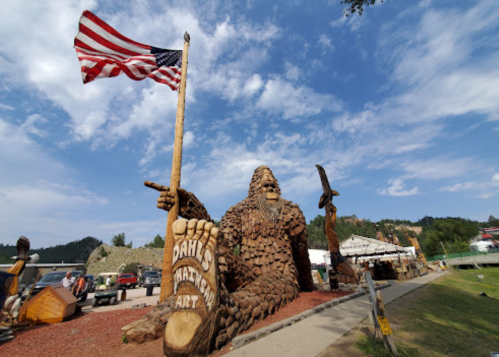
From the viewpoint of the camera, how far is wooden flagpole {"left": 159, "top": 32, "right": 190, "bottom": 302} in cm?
414

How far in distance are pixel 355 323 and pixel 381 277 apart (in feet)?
43.6

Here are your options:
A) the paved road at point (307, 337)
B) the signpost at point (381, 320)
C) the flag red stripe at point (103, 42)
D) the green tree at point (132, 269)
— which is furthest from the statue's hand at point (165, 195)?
the green tree at point (132, 269)

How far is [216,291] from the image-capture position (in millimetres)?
3117

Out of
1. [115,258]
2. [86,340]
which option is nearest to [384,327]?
[86,340]

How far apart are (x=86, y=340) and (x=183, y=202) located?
2870 millimetres

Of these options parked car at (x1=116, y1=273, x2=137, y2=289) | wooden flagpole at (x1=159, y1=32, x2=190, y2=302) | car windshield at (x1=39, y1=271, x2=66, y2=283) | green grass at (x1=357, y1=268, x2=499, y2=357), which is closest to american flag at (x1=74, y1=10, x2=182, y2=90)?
wooden flagpole at (x1=159, y1=32, x2=190, y2=302)

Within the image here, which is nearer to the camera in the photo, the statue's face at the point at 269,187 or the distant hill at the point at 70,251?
the statue's face at the point at 269,187

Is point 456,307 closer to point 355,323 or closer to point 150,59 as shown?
point 355,323

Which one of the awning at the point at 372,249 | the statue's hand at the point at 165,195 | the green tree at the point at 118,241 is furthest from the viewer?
the green tree at the point at 118,241

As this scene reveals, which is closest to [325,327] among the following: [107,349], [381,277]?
[107,349]

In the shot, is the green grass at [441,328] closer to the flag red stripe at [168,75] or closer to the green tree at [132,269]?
the flag red stripe at [168,75]

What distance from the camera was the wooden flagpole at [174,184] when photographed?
4.14 m

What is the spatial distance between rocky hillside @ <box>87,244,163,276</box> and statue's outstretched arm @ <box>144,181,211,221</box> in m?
28.9

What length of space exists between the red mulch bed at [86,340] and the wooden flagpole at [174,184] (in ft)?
2.79
